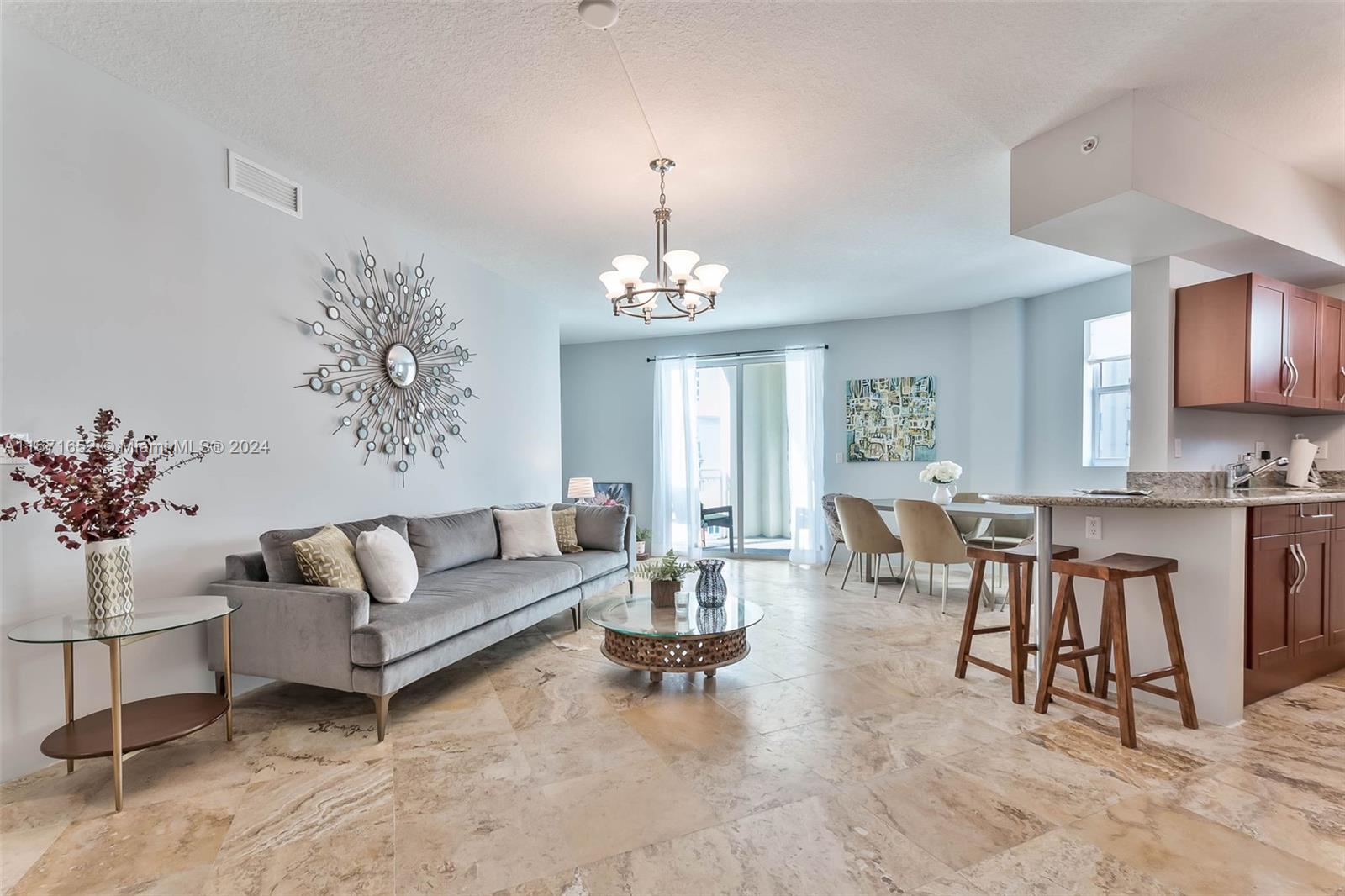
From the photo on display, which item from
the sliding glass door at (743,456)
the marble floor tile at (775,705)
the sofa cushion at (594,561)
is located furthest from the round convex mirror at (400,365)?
the sliding glass door at (743,456)

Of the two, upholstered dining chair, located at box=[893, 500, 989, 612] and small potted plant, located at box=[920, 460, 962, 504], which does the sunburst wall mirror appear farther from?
small potted plant, located at box=[920, 460, 962, 504]

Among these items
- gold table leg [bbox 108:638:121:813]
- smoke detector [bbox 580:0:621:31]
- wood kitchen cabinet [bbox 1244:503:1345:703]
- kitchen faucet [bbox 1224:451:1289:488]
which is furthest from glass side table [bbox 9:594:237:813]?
kitchen faucet [bbox 1224:451:1289:488]

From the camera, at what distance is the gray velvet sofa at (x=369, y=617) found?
2621 mm

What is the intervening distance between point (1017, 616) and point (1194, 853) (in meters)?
1.24

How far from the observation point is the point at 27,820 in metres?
2.02

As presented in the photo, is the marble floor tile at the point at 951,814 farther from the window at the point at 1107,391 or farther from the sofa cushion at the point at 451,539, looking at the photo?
the window at the point at 1107,391

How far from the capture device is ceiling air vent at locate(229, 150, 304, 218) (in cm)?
308

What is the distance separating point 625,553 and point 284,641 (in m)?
2.56

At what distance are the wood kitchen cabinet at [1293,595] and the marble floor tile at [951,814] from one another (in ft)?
5.37

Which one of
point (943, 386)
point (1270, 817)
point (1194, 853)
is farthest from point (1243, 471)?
point (943, 386)

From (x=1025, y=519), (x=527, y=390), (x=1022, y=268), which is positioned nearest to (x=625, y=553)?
(x=527, y=390)

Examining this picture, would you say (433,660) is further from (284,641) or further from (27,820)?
(27,820)

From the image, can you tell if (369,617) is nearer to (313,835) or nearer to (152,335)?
(313,835)

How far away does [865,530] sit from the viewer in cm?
540
